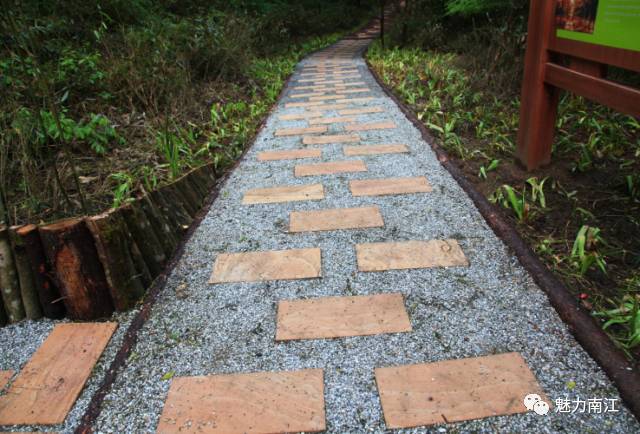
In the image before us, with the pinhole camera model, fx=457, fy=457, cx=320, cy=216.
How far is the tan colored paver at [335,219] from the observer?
8.23 feet

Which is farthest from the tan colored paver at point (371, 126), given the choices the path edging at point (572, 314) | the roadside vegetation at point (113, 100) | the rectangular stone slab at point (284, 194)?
the path edging at point (572, 314)

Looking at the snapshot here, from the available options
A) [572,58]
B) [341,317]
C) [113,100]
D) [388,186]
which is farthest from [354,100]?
[341,317]

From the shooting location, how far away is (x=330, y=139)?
413cm

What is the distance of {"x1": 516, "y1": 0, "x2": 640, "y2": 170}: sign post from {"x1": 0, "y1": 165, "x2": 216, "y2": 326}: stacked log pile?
2.28 meters

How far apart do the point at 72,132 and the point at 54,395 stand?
232cm

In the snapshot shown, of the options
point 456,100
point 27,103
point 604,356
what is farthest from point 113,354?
point 456,100

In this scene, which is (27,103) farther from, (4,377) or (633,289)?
(633,289)

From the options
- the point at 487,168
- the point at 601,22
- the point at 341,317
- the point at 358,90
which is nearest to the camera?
the point at 341,317

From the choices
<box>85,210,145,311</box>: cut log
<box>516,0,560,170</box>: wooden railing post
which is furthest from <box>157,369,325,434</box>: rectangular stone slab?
<box>516,0,560,170</box>: wooden railing post

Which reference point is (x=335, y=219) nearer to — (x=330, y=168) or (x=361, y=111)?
(x=330, y=168)

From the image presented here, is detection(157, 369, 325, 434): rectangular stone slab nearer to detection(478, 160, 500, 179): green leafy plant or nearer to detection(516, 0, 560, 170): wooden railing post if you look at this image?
detection(478, 160, 500, 179): green leafy plant

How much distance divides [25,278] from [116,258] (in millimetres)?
374

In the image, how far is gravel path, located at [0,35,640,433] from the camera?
55.4 inches

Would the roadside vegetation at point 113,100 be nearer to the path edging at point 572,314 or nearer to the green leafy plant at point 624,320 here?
the path edging at point 572,314
